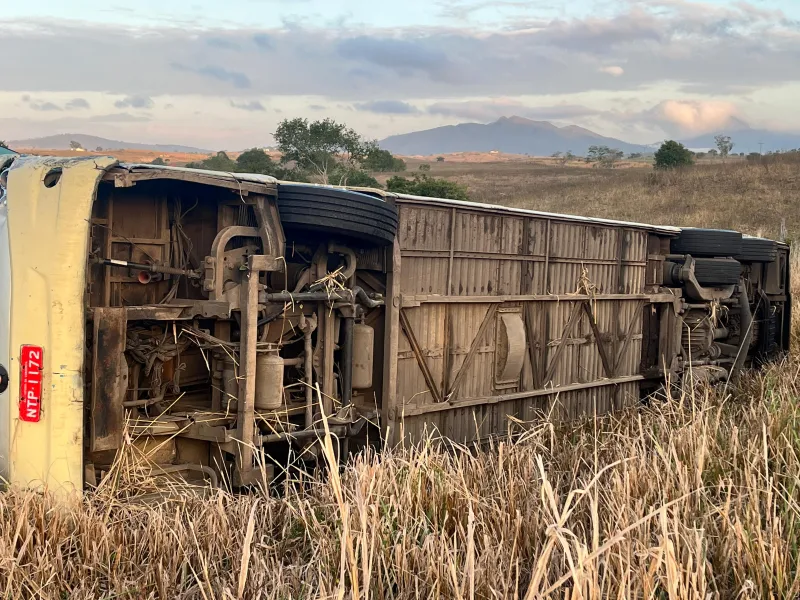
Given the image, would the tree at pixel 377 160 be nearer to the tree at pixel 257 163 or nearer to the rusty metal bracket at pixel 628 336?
the tree at pixel 257 163

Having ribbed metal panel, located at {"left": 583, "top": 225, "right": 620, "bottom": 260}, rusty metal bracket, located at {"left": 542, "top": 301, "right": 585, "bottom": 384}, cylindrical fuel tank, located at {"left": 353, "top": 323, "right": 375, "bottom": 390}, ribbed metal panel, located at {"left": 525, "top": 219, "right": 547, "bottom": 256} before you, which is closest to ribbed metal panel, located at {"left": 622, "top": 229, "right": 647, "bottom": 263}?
ribbed metal panel, located at {"left": 583, "top": 225, "right": 620, "bottom": 260}

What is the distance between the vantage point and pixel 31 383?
4793mm

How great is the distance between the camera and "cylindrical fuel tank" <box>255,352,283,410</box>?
5.62m

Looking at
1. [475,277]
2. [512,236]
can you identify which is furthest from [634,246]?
[475,277]

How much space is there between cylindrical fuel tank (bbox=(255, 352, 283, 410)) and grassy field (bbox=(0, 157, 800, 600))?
38.5 inches

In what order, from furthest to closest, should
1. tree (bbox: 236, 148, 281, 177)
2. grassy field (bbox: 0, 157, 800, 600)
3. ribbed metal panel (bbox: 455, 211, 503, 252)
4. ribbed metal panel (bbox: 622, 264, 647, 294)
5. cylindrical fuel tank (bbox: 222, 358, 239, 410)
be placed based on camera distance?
tree (bbox: 236, 148, 281, 177), ribbed metal panel (bbox: 622, 264, 647, 294), ribbed metal panel (bbox: 455, 211, 503, 252), cylindrical fuel tank (bbox: 222, 358, 239, 410), grassy field (bbox: 0, 157, 800, 600)

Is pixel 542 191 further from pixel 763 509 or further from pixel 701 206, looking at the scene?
pixel 763 509

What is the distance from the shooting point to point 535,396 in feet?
27.9

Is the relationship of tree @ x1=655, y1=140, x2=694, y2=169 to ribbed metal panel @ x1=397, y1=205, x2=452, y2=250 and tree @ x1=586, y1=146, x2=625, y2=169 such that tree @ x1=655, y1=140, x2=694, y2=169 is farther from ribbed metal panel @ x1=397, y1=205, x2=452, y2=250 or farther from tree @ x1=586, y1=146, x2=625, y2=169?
ribbed metal panel @ x1=397, y1=205, x2=452, y2=250

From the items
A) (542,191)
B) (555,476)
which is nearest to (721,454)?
(555,476)

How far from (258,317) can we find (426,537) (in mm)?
2581

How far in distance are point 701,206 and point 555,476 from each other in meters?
31.1

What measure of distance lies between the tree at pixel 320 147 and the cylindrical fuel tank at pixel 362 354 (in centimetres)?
3431

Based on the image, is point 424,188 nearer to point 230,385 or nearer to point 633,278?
point 633,278
